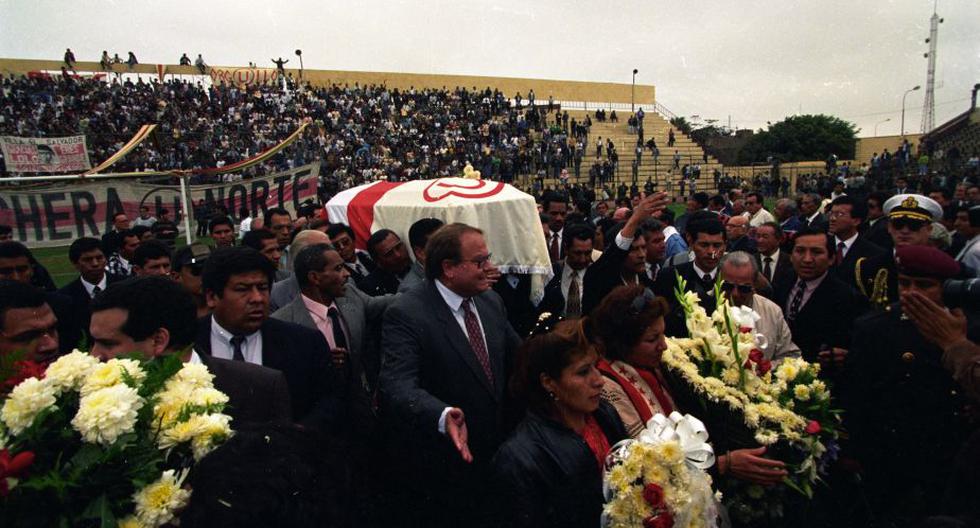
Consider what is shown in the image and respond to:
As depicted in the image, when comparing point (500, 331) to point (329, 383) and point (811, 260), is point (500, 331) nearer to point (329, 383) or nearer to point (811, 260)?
point (329, 383)

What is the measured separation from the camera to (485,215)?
217 inches

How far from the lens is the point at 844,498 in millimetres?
3145

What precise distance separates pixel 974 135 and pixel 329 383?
144ft

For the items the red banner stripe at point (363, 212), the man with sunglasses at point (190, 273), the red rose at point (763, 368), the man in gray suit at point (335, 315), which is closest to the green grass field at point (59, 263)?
the red banner stripe at point (363, 212)

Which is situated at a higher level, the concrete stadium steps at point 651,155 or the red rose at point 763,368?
the concrete stadium steps at point 651,155

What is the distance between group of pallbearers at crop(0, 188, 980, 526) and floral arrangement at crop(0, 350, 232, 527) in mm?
288

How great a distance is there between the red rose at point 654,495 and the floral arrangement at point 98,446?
4.08 ft

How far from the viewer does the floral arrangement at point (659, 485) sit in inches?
73.3

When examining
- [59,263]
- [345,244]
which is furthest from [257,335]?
[59,263]

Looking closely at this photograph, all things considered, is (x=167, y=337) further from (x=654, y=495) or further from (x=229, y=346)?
(x=654, y=495)

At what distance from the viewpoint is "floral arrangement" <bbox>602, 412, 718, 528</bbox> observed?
1862 mm

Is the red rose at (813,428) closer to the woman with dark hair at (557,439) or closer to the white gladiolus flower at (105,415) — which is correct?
the woman with dark hair at (557,439)

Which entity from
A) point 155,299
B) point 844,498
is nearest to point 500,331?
point 155,299

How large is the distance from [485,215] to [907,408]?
3536 millimetres
